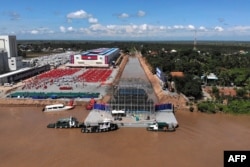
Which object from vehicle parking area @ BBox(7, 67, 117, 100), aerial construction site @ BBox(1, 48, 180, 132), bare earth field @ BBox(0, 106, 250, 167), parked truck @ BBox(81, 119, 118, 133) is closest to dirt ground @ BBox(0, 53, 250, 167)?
bare earth field @ BBox(0, 106, 250, 167)

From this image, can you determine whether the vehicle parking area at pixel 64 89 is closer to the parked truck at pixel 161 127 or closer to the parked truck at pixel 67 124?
the parked truck at pixel 67 124

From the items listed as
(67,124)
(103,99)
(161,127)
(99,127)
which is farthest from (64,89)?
(161,127)

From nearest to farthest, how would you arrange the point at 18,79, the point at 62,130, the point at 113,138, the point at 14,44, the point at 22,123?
the point at 113,138 → the point at 62,130 → the point at 22,123 → the point at 18,79 → the point at 14,44

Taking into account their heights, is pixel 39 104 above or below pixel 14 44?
below

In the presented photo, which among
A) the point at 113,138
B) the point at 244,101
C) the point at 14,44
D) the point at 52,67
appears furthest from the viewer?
the point at 52,67

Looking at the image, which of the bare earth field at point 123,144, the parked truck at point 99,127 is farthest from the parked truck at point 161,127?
the parked truck at point 99,127

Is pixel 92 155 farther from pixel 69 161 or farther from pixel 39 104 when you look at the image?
pixel 39 104

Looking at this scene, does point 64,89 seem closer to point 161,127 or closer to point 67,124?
point 67,124

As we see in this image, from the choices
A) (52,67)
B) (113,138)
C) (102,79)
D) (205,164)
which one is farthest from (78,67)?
(205,164)

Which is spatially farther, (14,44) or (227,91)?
(14,44)
